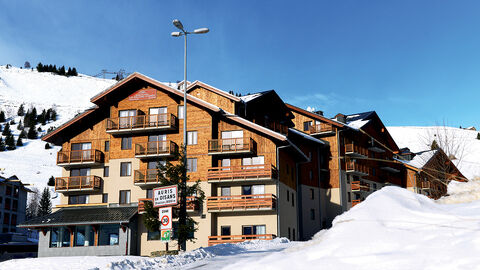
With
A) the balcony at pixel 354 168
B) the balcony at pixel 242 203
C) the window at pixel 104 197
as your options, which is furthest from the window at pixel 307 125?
the window at pixel 104 197

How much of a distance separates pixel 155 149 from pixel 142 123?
297 centimetres

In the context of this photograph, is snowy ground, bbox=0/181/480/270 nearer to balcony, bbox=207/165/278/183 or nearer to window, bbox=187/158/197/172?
balcony, bbox=207/165/278/183

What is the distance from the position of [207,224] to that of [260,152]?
801cm

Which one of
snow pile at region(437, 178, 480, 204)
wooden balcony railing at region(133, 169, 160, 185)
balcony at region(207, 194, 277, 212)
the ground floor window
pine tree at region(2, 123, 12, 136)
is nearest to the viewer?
snow pile at region(437, 178, 480, 204)

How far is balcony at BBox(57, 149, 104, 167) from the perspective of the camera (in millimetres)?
46688

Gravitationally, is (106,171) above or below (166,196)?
above

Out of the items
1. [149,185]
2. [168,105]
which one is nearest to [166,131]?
[168,105]

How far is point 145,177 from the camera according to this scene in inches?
1724

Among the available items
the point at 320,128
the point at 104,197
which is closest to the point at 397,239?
the point at 104,197

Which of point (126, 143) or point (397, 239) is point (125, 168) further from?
point (397, 239)

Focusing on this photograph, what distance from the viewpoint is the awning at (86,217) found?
138 ft

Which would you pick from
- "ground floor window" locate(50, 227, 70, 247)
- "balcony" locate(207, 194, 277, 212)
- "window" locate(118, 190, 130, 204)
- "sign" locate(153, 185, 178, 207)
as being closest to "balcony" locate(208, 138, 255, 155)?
"balcony" locate(207, 194, 277, 212)

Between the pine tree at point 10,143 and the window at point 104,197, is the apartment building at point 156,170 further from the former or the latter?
the pine tree at point 10,143

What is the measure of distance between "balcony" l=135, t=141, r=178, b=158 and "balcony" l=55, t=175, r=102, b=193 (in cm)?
521
